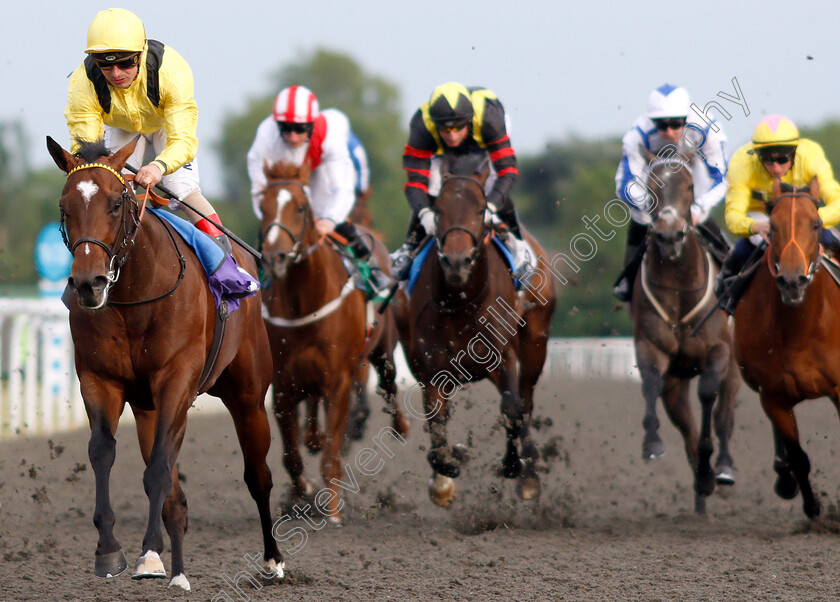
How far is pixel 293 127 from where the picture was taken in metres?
7.43

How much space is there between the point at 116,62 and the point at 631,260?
428 centimetres

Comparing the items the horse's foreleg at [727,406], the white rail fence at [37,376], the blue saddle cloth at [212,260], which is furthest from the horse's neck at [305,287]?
the white rail fence at [37,376]

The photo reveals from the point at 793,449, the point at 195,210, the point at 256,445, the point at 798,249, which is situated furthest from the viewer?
the point at 793,449

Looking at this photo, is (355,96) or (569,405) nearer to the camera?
(569,405)

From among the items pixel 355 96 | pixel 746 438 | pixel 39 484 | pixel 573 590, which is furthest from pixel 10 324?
pixel 355 96

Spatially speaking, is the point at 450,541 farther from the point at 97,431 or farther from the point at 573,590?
the point at 97,431

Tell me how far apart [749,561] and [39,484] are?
515 centimetres

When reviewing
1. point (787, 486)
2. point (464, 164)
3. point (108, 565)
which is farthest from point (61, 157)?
point (787, 486)

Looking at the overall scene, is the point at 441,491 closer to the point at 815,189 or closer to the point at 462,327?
the point at 462,327

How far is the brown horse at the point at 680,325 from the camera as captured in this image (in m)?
7.30

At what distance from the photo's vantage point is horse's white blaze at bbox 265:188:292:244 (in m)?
6.75

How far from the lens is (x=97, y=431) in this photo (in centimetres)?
436

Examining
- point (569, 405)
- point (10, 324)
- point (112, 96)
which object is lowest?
point (569, 405)

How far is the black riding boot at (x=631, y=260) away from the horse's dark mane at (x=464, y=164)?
1.28m
